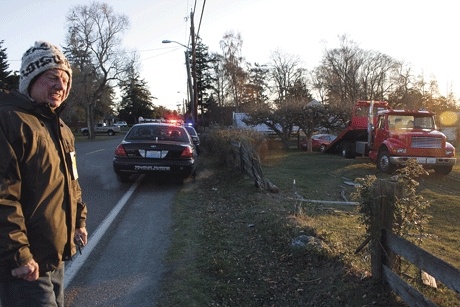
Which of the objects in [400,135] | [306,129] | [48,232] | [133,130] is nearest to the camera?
[48,232]

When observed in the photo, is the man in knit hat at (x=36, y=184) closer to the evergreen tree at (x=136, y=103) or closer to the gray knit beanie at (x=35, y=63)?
the gray knit beanie at (x=35, y=63)

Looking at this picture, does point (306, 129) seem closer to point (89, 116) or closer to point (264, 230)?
point (264, 230)

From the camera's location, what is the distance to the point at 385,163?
1498cm

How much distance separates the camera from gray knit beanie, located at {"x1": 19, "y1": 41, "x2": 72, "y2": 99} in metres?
2.44

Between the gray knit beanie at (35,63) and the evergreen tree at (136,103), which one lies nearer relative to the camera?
the gray knit beanie at (35,63)

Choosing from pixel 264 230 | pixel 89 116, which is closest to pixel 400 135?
pixel 264 230

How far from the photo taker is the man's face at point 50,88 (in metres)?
2.46

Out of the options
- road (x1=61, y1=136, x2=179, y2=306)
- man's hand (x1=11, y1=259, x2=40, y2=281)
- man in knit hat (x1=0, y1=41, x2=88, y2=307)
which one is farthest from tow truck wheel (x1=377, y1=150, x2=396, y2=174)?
man's hand (x1=11, y1=259, x2=40, y2=281)

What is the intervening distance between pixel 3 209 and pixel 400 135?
1456 cm

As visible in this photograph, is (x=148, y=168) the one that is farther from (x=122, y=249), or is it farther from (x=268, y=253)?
(x=268, y=253)

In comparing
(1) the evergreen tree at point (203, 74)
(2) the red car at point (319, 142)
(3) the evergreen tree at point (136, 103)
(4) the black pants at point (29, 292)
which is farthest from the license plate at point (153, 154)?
(3) the evergreen tree at point (136, 103)

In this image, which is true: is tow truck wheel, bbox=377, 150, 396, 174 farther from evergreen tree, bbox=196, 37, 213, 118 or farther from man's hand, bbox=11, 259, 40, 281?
evergreen tree, bbox=196, 37, 213, 118

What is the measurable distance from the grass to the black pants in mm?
1783

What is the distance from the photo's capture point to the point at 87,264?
16.4 feet
